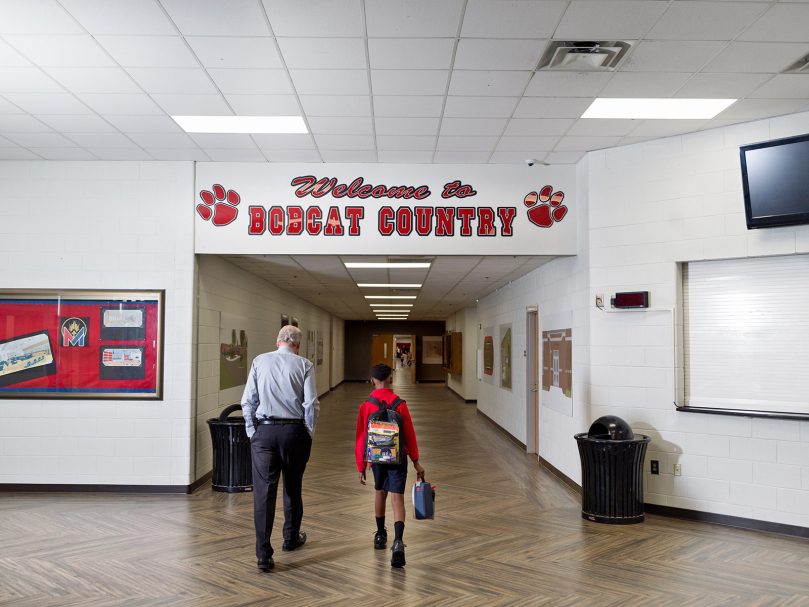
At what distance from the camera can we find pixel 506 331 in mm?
10891

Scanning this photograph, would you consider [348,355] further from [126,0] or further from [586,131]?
[126,0]

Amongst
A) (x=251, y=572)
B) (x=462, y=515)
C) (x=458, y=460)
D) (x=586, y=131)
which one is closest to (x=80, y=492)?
(x=251, y=572)

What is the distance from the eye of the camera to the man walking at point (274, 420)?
416cm

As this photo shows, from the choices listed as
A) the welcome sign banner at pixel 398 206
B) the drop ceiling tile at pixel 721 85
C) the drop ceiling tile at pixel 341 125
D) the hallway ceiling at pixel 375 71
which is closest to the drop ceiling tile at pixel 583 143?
the hallway ceiling at pixel 375 71

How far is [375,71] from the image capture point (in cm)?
435

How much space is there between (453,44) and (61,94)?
2.92 m

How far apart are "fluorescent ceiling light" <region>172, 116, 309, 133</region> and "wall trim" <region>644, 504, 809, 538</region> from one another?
14.5 ft

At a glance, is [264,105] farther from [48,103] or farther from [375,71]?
[48,103]

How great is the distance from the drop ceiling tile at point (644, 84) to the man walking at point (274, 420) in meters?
2.78

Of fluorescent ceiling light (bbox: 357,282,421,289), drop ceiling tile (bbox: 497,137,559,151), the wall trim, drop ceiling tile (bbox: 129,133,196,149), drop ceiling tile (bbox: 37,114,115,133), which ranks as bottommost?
the wall trim

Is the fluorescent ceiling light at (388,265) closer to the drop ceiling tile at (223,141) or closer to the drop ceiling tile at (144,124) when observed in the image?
the drop ceiling tile at (223,141)

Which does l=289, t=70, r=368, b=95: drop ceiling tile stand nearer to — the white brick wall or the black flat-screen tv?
the white brick wall

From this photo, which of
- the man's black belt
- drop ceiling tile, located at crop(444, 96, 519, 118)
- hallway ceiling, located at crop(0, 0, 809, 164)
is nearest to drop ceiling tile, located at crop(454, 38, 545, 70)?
hallway ceiling, located at crop(0, 0, 809, 164)

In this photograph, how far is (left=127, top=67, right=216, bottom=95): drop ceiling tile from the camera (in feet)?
14.4
